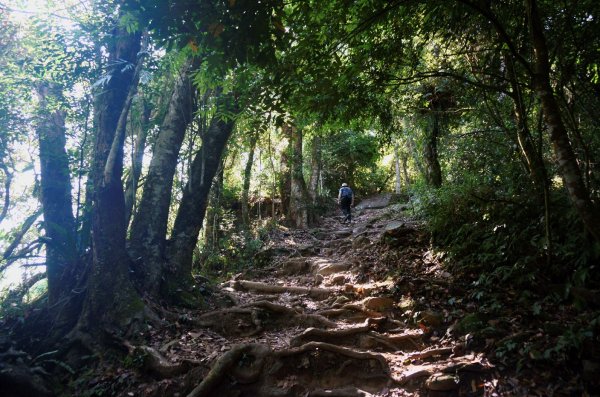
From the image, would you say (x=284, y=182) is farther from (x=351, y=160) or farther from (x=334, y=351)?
(x=334, y=351)

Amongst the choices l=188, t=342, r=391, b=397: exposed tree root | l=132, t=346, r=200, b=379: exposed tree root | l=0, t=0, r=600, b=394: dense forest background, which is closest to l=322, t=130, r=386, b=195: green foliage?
l=0, t=0, r=600, b=394: dense forest background

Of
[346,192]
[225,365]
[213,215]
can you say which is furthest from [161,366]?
[346,192]

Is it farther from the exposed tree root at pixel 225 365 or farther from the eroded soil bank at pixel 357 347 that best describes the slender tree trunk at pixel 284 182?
the exposed tree root at pixel 225 365

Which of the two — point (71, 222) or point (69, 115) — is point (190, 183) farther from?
point (69, 115)

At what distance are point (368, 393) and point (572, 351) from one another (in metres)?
2.27

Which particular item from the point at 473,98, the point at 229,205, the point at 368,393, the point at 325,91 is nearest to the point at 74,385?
the point at 368,393

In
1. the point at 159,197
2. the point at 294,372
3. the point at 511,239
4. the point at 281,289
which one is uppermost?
the point at 159,197

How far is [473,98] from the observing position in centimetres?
782

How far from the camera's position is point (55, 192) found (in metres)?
6.98

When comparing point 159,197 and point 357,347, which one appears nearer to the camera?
point 357,347

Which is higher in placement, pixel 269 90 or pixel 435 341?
pixel 269 90

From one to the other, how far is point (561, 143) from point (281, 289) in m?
6.58

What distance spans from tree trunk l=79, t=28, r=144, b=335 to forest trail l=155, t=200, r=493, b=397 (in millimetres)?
1220

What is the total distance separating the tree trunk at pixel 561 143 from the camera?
409cm
